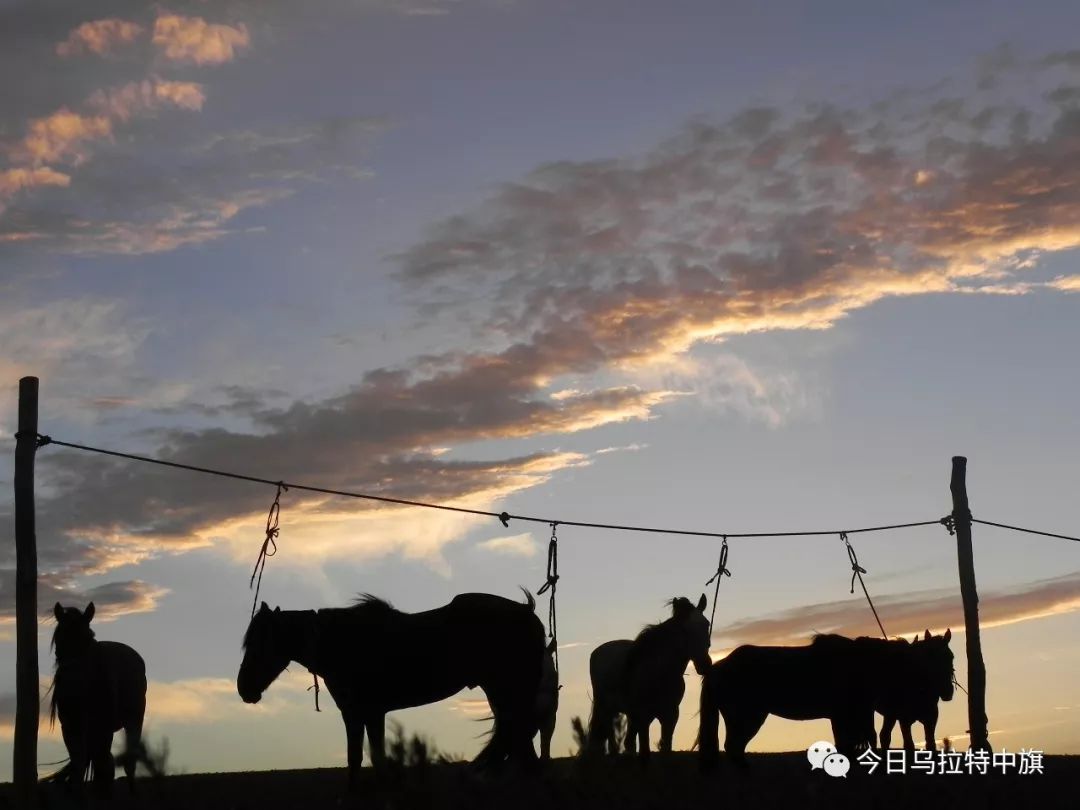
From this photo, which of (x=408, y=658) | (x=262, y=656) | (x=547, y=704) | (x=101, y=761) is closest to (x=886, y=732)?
(x=547, y=704)

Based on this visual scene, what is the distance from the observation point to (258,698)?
635 inches

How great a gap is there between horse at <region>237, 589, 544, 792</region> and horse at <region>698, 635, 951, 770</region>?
259 centimetres

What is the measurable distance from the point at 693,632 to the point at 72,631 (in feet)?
29.0

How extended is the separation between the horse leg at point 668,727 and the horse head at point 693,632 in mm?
954

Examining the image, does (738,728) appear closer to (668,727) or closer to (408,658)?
(668,727)

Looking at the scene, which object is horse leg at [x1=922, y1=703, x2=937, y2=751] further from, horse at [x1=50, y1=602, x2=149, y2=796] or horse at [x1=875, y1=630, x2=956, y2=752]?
horse at [x1=50, y1=602, x2=149, y2=796]

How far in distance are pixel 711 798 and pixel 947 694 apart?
37.3 feet

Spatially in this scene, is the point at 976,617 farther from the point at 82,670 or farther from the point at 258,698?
the point at 82,670

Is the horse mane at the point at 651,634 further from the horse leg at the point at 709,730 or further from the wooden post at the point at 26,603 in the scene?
the wooden post at the point at 26,603

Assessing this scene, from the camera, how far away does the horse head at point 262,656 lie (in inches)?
627

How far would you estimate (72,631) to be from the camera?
1798 cm

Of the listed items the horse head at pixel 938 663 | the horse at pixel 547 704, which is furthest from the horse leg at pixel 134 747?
the horse head at pixel 938 663

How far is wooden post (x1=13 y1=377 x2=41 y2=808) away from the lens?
16.8 meters

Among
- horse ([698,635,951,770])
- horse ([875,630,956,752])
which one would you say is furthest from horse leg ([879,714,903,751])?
horse ([698,635,951,770])
